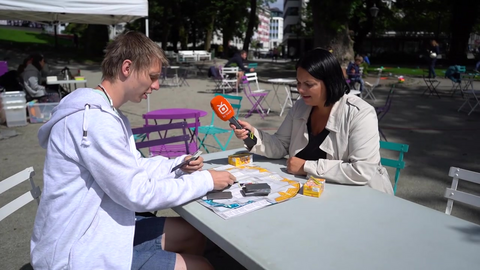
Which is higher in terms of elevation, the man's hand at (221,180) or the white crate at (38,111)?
the man's hand at (221,180)

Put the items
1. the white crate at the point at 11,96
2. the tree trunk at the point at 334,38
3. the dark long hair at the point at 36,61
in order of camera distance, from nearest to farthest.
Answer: the white crate at the point at 11,96
the dark long hair at the point at 36,61
the tree trunk at the point at 334,38

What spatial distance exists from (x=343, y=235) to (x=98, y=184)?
41.0 inches

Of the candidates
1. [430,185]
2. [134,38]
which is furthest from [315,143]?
[430,185]

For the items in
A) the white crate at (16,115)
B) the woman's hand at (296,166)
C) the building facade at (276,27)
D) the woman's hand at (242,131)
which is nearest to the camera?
the woman's hand at (296,166)

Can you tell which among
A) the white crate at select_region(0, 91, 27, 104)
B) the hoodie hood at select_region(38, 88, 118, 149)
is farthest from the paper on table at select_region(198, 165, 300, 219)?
the white crate at select_region(0, 91, 27, 104)

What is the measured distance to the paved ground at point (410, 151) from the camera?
340 cm

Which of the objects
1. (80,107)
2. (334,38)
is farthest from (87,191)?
(334,38)

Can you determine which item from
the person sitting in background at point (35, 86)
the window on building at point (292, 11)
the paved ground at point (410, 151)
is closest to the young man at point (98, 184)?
the paved ground at point (410, 151)

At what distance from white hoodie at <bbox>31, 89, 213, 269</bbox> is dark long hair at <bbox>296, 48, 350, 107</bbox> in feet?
4.20

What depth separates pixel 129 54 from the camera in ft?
5.39

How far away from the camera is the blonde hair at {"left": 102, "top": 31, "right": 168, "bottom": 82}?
5.40 feet

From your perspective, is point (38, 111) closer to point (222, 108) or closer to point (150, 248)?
point (222, 108)

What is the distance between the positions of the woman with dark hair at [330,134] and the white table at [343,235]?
0.25 meters

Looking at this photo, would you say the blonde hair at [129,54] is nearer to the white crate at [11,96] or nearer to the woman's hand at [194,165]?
the woman's hand at [194,165]
